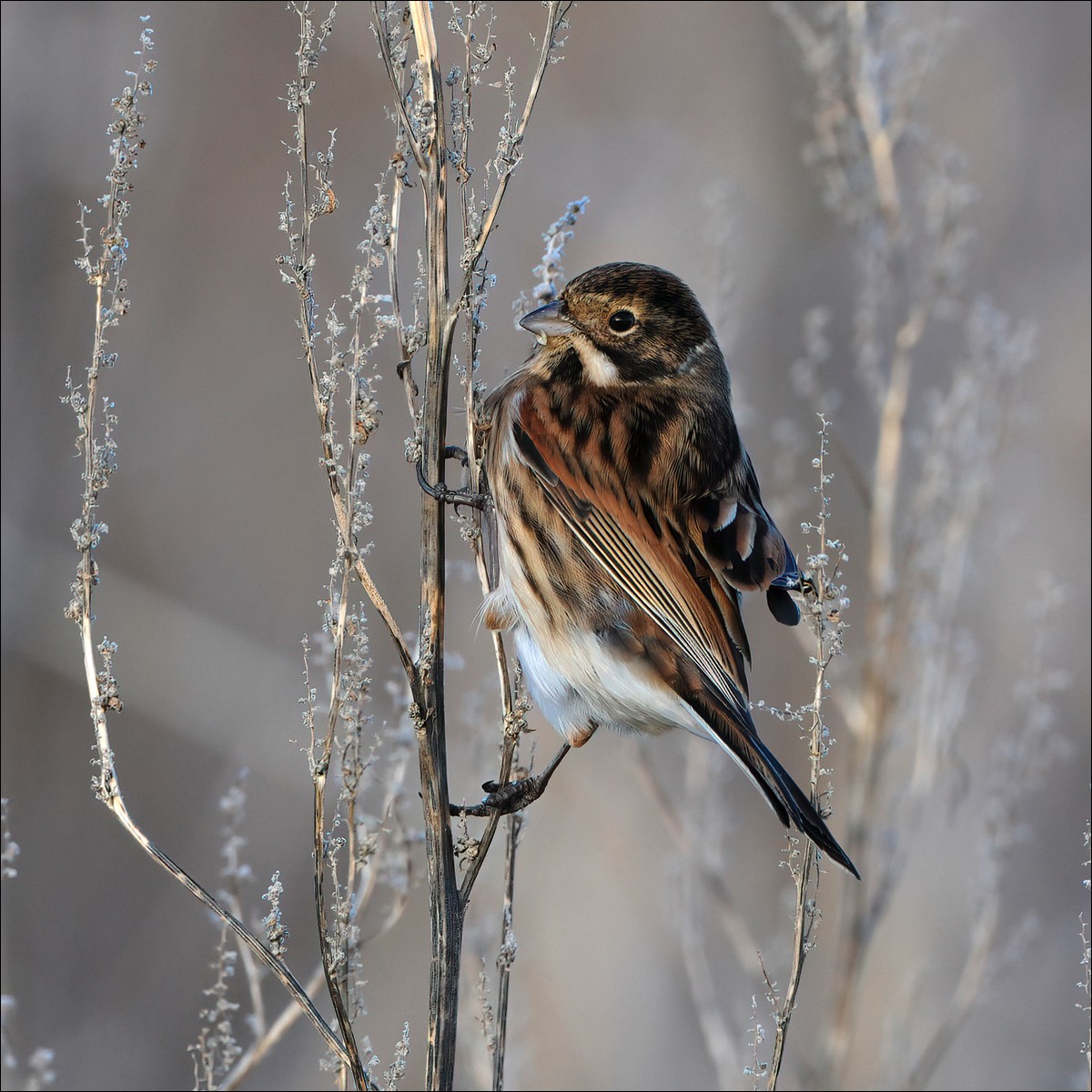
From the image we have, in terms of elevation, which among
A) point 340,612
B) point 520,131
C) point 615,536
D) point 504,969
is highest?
point 520,131

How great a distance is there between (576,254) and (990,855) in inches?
146

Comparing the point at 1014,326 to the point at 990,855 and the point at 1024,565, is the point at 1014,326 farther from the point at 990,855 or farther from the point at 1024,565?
the point at 990,855

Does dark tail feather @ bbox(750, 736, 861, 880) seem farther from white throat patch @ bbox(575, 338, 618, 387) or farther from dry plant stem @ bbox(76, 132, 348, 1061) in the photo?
white throat patch @ bbox(575, 338, 618, 387)

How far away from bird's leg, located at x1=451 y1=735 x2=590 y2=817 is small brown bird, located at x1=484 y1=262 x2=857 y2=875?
13 centimetres

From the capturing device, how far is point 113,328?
5641mm

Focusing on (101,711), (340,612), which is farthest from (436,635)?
(101,711)

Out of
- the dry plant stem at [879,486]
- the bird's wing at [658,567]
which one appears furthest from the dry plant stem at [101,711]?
the dry plant stem at [879,486]

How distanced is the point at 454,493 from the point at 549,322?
0.62 metres

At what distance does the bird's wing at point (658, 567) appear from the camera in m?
2.59

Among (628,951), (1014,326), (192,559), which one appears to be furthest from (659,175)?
(628,951)

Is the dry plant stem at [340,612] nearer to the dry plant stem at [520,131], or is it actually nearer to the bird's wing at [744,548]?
the dry plant stem at [520,131]

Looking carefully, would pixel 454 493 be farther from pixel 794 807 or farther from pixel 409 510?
pixel 409 510

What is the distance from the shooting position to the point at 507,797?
2285 millimetres

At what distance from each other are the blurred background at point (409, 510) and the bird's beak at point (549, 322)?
1.66 m
